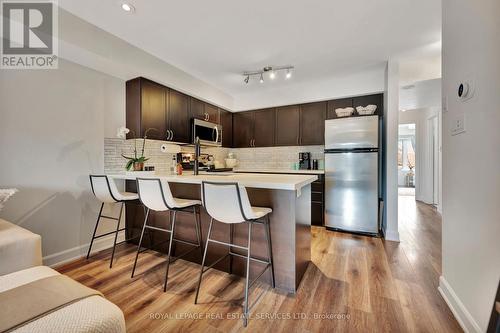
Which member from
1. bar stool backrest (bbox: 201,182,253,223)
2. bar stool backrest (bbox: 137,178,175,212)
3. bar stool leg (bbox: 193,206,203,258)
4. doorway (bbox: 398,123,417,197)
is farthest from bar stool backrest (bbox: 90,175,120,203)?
doorway (bbox: 398,123,417,197)

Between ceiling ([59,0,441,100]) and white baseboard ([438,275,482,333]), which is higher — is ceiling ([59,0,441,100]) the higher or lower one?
the higher one

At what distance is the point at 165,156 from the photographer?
341 cm

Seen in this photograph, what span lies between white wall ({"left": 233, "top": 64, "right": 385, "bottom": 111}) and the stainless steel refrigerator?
645mm

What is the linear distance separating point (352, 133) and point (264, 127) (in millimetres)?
1757

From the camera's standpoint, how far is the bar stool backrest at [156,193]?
1.80m

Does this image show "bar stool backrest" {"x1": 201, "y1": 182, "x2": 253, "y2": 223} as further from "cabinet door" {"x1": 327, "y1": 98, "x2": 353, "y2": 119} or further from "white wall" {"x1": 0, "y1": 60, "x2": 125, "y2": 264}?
"cabinet door" {"x1": 327, "y1": 98, "x2": 353, "y2": 119}

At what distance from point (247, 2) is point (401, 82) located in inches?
118

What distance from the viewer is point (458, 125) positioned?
1.46 metres

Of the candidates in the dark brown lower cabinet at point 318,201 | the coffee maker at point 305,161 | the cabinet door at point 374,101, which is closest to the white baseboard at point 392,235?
the dark brown lower cabinet at point 318,201

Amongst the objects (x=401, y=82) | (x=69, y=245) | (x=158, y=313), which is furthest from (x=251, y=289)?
(x=401, y=82)

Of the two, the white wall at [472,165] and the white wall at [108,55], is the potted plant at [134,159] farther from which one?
the white wall at [472,165]

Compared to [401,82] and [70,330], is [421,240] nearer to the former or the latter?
[401,82]

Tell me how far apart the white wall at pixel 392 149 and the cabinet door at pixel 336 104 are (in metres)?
0.77

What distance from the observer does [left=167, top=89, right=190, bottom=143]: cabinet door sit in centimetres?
319
